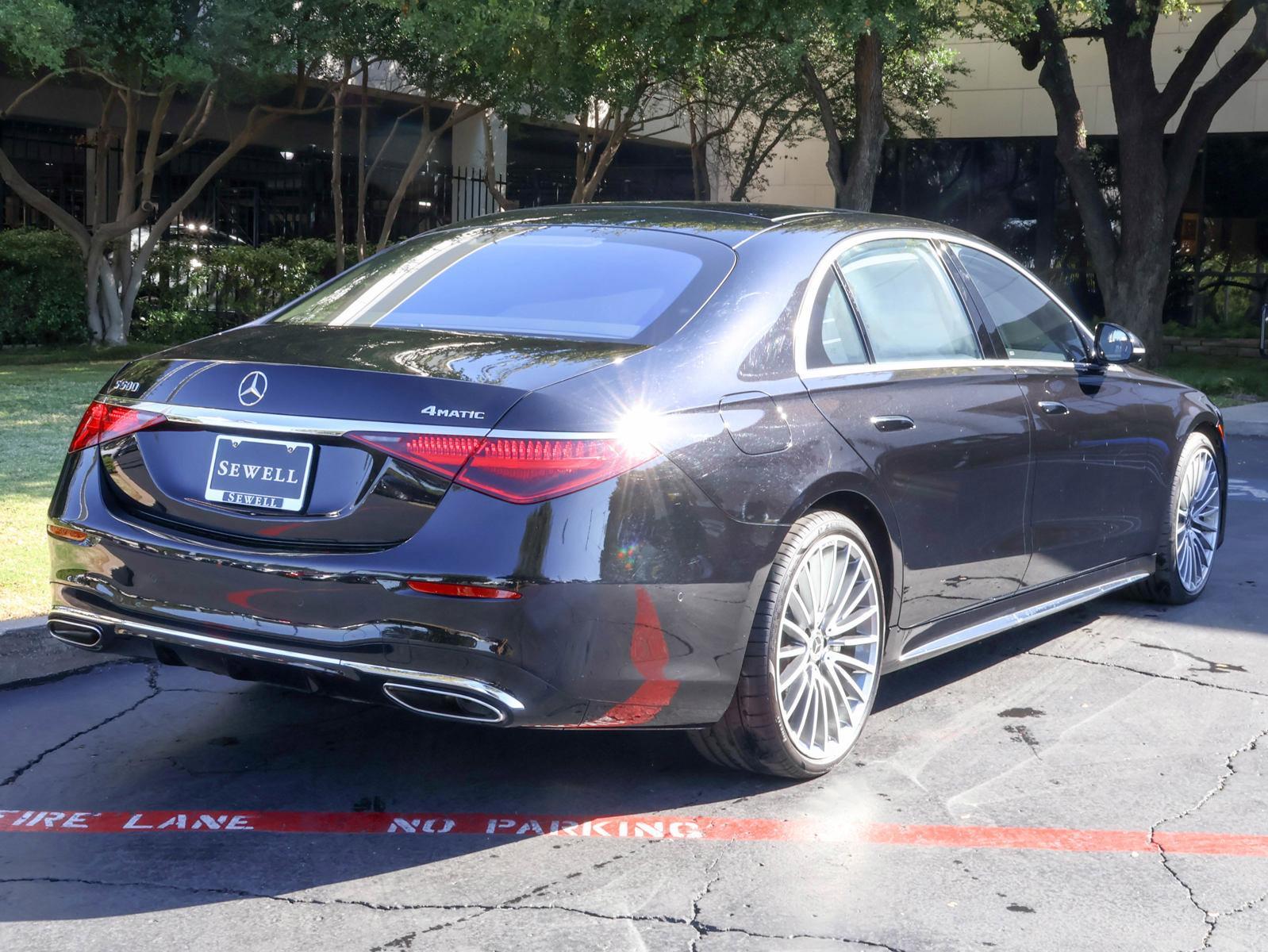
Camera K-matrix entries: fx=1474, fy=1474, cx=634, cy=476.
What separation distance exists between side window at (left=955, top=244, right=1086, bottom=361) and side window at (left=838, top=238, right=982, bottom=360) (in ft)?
0.75

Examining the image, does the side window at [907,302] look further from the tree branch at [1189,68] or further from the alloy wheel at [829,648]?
the tree branch at [1189,68]

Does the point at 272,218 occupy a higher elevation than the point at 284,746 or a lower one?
higher

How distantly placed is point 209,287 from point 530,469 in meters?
18.6

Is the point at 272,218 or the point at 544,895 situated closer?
the point at 544,895

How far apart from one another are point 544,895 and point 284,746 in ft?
4.57

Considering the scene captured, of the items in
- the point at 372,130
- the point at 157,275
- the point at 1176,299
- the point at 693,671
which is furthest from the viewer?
the point at 372,130

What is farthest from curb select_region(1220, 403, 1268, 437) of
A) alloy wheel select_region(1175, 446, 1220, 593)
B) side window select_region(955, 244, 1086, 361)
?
side window select_region(955, 244, 1086, 361)

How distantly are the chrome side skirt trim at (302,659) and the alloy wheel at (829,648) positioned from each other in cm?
90

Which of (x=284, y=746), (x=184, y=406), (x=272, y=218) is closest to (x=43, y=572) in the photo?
(x=284, y=746)

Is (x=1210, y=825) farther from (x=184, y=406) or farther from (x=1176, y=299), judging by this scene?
(x=1176, y=299)

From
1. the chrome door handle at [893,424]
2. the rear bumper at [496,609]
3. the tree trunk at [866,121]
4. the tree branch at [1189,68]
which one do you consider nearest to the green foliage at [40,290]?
the tree trunk at [866,121]

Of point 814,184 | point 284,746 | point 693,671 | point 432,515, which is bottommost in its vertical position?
point 284,746

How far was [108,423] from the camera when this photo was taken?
4035 millimetres

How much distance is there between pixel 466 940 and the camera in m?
3.21
